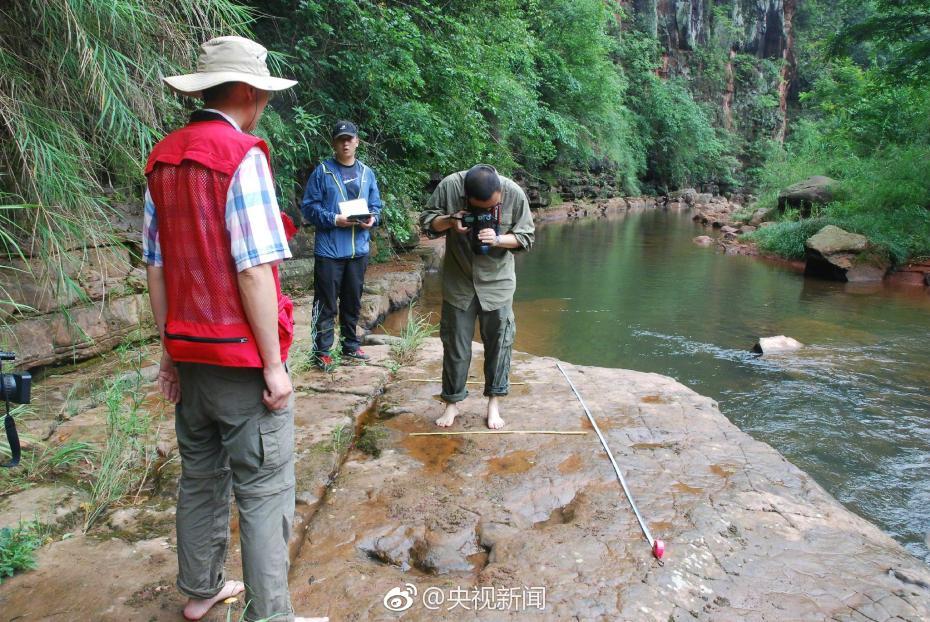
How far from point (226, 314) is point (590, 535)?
1650 mm

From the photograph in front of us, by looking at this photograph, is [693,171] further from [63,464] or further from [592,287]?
[63,464]

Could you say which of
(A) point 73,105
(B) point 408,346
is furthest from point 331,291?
(A) point 73,105

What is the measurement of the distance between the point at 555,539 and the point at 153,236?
179 cm

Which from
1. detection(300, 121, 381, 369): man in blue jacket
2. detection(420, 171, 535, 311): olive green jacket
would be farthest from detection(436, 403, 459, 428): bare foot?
detection(300, 121, 381, 369): man in blue jacket

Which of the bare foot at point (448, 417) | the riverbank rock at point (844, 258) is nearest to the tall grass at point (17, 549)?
the bare foot at point (448, 417)

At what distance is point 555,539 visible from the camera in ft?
8.05

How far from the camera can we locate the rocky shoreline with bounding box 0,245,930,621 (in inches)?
81.3

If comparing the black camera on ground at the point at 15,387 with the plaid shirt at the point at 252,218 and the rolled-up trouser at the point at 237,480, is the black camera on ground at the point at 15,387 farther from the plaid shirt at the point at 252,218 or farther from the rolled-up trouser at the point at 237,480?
the plaid shirt at the point at 252,218

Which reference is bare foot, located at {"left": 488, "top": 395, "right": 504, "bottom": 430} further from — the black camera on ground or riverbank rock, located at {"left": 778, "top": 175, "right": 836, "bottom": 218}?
riverbank rock, located at {"left": 778, "top": 175, "right": 836, "bottom": 218}

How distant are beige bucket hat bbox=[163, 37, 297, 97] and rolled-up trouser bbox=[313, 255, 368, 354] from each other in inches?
104

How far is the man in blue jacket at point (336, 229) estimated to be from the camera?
4266 mm

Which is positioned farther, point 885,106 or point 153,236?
point 885,106

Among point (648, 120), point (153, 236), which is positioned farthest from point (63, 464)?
point (648, 120)

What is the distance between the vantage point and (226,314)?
1647mm
